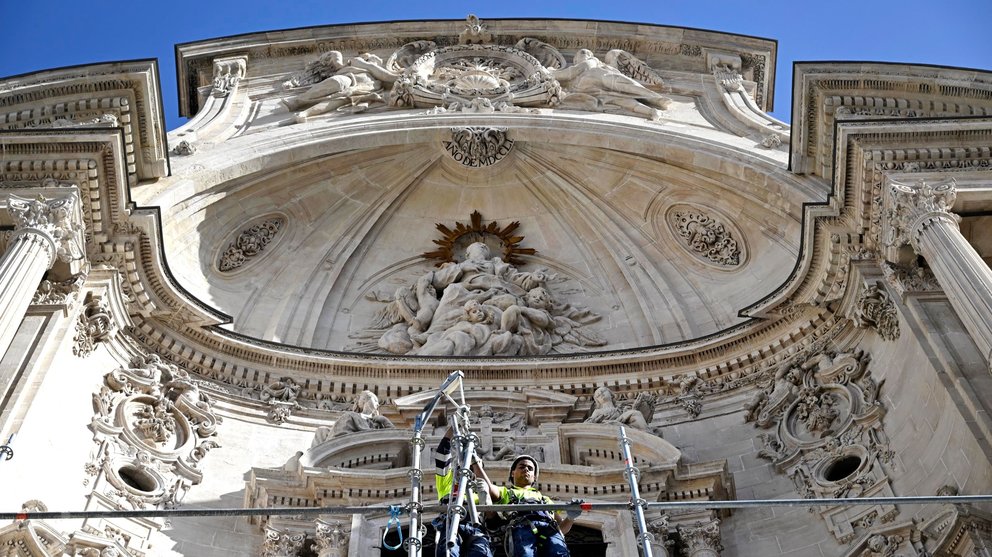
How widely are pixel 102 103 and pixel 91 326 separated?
165 inches

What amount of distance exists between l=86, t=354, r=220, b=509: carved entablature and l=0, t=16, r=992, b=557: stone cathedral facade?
5 cm

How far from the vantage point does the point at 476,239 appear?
21.8 m

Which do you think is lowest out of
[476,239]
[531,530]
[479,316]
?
[531,530]

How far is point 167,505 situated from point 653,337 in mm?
8171

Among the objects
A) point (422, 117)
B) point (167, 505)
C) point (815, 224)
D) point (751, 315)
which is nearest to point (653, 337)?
point (751, 315)

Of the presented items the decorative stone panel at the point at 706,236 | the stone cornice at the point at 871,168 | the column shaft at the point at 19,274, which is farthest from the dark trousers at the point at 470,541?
the decorative stone panel at the point at 706,236

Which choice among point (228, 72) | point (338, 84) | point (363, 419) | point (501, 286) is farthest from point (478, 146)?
point (363, 419)

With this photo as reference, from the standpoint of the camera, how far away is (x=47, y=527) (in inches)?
473

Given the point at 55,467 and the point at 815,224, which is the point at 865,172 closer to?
the point at 815,224

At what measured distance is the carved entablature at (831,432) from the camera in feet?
44.3

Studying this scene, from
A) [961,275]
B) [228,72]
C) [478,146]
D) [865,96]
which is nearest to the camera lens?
A: [961,275]

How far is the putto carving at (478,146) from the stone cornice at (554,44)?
4.19 m

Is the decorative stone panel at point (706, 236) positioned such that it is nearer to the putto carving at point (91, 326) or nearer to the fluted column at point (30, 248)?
the putto carving at point (91, 326)

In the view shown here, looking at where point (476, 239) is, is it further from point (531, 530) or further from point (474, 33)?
point (531, 530)
